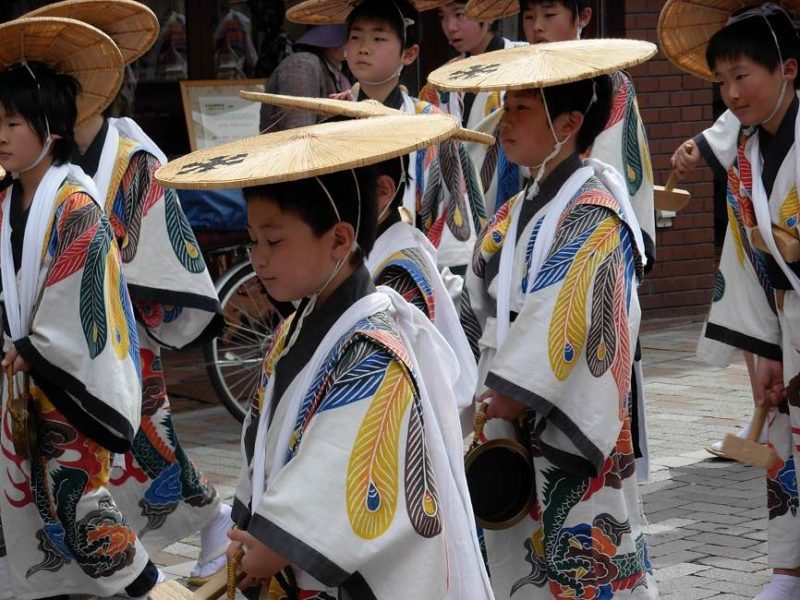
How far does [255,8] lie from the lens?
8.88m

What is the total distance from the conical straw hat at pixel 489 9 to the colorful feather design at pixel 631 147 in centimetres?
Answer: 76

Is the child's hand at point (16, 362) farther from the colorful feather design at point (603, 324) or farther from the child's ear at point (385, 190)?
the colorful feather design at point (603, 324)

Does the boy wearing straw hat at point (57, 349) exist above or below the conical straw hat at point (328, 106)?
below

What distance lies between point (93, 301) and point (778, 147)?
219 centimetres

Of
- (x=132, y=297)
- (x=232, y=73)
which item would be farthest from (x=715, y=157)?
(x=232, y=73)

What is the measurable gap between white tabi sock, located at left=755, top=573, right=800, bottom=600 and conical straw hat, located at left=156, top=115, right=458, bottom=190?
2429 millimetres

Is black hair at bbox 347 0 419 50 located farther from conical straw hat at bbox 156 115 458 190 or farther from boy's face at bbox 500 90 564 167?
conical straw hat at bbox 156 115 458 190

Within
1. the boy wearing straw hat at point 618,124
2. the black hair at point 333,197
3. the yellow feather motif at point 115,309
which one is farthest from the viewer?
the boy wearing straw hat at point 618,124

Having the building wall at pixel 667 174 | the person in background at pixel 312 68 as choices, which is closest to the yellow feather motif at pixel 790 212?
the person in background at pixel 312 68

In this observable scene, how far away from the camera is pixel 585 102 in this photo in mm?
4133

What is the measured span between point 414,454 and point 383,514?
0.14 m

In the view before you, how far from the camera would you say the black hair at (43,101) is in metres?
4.49

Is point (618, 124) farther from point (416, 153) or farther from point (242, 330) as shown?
point (242, 330)

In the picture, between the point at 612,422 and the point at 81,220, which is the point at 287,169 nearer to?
the point at 612,422
